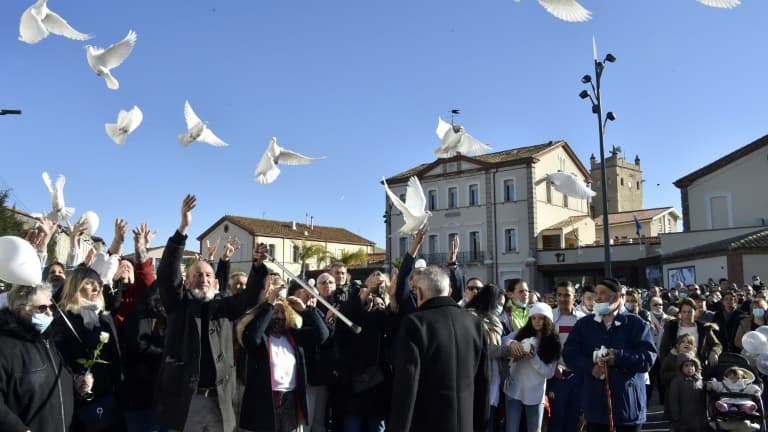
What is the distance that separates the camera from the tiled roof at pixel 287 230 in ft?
174

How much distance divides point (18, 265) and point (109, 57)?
317 centimetres

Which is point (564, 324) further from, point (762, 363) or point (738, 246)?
point (738, 246)

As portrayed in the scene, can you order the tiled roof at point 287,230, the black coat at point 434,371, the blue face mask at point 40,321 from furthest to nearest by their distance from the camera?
1. the tiled roof at point 287,230
2. the black coat at point 434,371
3. the blue face mask at point 40,321

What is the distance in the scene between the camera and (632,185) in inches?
3209

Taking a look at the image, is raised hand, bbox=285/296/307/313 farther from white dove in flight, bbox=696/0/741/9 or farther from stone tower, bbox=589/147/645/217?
stone tower, bbox=589/147/645/217

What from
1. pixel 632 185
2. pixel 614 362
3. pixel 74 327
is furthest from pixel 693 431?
pixel 632 185

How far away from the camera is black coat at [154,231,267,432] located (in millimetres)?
4117

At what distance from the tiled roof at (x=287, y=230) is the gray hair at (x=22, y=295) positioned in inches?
1877

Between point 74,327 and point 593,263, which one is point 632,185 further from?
point 74,327

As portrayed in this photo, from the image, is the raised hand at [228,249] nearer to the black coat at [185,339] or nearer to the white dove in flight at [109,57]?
the black coat at [185,339]

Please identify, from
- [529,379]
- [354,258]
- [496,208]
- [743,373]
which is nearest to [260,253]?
[529,379]

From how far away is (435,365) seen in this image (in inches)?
154

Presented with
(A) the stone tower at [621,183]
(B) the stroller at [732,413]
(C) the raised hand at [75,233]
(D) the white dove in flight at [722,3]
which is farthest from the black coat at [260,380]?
(A) the stone tower at [621,183]

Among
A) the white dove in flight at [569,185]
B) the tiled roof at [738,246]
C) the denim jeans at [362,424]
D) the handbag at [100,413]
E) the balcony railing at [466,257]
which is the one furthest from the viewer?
the balcony railing at [466,257]
